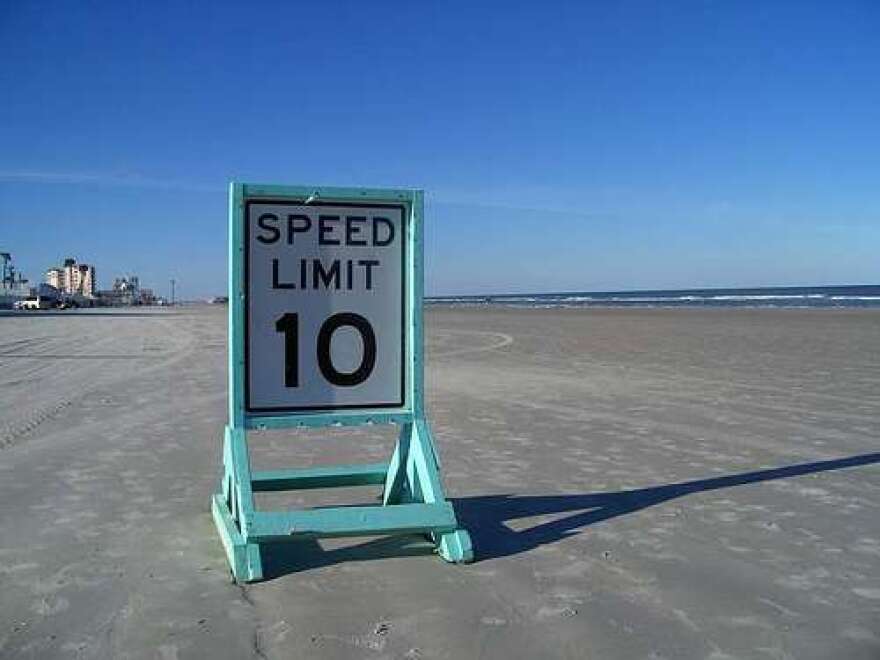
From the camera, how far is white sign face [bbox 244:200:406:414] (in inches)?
192

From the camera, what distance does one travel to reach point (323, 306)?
5.00m

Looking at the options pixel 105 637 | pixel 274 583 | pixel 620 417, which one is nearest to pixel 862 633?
pixel 274 583

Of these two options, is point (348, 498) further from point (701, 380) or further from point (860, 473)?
point (701, 380)

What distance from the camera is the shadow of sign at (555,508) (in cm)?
496

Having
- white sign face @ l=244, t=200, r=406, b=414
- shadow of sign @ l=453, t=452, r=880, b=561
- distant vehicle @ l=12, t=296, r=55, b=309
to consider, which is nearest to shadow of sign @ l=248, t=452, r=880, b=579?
shadow of sign @ l=453, t=452, r=880, b=561

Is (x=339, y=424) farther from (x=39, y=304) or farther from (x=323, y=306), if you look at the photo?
(x=39, y=304)

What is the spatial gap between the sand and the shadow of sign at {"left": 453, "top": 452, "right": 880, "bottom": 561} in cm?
3

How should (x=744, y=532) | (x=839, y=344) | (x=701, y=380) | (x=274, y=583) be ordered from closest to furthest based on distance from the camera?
(x=274, y=583), (x=744, y=532), (x=701, y=380), (x=839, y=344)

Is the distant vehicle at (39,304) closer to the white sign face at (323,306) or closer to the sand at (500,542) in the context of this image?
the sand at (500,542)

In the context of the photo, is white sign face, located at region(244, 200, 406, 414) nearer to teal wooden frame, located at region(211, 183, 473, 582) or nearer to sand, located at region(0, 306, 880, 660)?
teal wooden frame, located at region(211, 183, 473, 582)

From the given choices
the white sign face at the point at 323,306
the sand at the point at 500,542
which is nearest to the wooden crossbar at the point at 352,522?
the sand at the point at 500,542

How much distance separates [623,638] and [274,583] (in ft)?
5.59

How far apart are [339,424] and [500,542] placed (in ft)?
3.79

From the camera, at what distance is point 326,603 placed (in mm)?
3918
